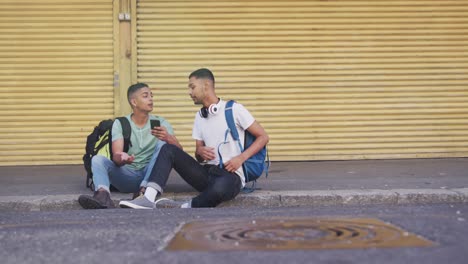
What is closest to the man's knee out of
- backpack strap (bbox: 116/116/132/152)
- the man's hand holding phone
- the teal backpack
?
the man's hand holding phone

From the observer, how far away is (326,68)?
10922mm

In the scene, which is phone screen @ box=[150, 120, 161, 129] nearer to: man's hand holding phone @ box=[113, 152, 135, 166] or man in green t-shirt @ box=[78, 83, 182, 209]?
man in green t-shirt @ box=[78, 83, 182, 209]

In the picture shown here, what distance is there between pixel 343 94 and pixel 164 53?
251 cm

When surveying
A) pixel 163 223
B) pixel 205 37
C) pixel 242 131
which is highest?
pixel 205 37

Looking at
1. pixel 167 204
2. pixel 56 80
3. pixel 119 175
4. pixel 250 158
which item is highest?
pixel 56 80

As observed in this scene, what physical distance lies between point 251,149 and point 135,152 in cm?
119

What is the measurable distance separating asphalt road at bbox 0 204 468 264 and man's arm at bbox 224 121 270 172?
51 centimetres

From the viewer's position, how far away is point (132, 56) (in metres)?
10.7

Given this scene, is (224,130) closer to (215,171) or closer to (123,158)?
(215,171)

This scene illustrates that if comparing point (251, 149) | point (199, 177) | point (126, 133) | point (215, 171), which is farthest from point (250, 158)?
point (126, 133)

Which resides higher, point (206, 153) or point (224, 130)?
point (224, 130)

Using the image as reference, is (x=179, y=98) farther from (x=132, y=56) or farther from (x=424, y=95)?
(x=424, y=95)

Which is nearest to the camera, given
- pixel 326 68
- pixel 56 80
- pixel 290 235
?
pixel 290 235

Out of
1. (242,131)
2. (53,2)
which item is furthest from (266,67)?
(242,131)
